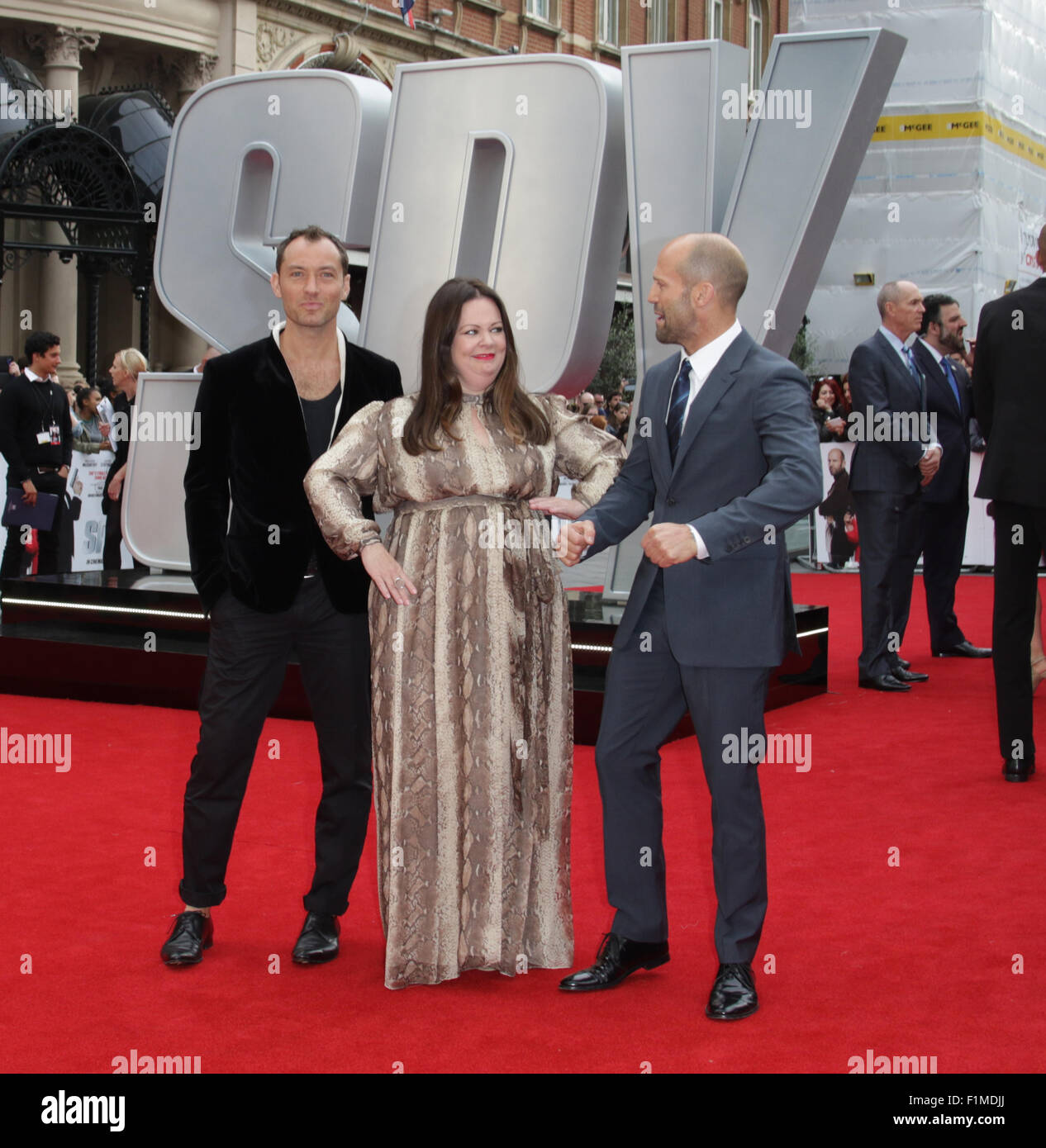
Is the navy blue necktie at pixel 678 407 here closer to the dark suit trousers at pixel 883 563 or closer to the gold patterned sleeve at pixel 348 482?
the gold patterned sleeve at pixel 348 482

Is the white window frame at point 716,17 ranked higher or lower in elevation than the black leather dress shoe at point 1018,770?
higher

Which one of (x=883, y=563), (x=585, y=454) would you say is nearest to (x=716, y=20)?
(x=883, y=563)

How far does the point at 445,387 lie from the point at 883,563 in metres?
4.46

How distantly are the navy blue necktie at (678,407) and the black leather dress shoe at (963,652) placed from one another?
5744mm

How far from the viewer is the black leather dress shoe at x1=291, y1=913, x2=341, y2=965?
152 inches

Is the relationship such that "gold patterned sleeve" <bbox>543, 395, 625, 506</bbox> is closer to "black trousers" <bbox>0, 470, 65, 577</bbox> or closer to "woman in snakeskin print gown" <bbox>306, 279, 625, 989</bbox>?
"woman in snakeskin print gown" <bbox>306, 279, 625, 989</bbox>

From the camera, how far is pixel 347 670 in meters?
3.96

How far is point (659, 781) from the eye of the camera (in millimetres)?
3617

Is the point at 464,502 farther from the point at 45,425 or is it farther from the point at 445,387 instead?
the point at 45,425

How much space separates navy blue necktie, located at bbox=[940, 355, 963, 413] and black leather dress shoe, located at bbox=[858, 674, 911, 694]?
152 cm

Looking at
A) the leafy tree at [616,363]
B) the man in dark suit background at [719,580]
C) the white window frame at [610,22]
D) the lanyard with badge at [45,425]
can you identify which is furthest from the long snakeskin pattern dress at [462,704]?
the white window frame at [610,22]

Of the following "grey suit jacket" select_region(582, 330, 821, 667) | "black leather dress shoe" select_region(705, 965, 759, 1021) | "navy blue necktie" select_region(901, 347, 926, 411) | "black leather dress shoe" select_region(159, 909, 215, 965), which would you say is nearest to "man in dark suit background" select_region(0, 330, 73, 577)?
"navy blue necktie" select_region(901, 347, 926, 411)

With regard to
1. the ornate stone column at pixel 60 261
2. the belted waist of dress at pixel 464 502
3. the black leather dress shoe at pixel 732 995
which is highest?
the ornate stone column at pixel 60 261

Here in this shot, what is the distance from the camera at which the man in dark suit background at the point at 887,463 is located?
25.1 ft
